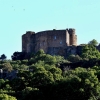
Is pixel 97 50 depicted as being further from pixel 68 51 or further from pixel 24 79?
pixel 24 79

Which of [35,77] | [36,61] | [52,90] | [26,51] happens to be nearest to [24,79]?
[35,77]

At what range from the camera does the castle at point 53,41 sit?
8912 cm

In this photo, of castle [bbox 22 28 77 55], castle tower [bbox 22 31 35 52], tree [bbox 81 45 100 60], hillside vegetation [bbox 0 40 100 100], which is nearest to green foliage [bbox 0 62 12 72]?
hillside vegetation [bbox 0 40 100 100]

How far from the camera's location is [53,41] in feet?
296

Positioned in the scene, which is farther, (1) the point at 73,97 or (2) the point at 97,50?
(2) the point at 97,50

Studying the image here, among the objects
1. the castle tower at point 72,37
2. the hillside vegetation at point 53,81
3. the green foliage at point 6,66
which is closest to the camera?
the hillside vegetation at point 53,81

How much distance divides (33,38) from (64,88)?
3087cm

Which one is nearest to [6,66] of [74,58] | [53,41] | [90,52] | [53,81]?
[74,58]

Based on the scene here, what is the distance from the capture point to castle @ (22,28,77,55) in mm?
89125

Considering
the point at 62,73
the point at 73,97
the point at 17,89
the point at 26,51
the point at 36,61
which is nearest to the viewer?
the point at 73,97

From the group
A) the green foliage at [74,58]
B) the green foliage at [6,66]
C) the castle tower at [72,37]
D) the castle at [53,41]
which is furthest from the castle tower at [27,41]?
the green foliage at [74,58]

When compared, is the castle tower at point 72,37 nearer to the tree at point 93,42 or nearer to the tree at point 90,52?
the tree at point 93,42

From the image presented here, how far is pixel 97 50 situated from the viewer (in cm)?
8662

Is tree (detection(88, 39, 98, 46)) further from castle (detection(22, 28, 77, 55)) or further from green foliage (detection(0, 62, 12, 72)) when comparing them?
green foliage (detection(0, 62, 12, 72))
